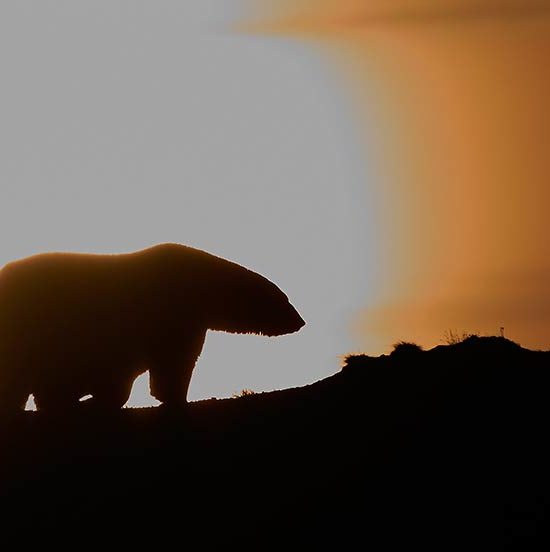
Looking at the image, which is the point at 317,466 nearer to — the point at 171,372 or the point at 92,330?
the point at 171,372

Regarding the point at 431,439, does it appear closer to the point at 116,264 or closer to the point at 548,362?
the point at 548,362

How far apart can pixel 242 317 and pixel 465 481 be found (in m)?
6.68

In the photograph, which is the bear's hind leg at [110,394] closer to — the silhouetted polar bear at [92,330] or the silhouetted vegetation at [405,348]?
the silhouetted polar bear at [92,330]

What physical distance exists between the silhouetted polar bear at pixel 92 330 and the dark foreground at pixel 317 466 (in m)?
0.62

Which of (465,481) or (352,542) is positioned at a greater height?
(465,481)

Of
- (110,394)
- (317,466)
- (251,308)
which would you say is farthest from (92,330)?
(317,466)

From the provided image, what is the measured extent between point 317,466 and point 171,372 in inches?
152

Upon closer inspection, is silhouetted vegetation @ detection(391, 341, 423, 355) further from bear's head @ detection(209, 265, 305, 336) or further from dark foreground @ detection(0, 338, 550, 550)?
bear's head @ detection(209, 265, 305, 336)

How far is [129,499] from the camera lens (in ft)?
49.1

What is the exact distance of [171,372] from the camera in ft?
60.3

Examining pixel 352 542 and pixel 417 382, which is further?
pixel 417 382

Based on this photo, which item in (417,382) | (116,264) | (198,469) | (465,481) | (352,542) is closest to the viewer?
(352,542)

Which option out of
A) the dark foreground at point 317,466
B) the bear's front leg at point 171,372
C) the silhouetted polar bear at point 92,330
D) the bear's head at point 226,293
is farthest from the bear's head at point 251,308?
the dark foreground at point 317,466

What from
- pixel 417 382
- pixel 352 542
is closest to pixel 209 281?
pixel 417 382
